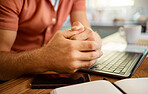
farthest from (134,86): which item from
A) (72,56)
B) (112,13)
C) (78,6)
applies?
(112,13)

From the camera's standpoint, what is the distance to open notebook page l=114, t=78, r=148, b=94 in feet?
1.17

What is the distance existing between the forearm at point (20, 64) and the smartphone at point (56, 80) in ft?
0.15

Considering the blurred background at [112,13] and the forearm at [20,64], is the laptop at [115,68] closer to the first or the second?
the forearm at [20,64]

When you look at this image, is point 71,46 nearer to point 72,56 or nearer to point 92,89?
point 72,56

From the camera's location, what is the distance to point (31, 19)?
2.76ft

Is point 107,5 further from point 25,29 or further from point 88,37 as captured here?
point 88,37

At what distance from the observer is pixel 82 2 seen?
115cm

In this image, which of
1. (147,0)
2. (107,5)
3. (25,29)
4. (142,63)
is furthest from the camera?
(107,5)

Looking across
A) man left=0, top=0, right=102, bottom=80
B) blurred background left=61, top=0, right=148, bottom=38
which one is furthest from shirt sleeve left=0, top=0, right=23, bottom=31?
blurred background left=61, top=0, right=148, bottom=38

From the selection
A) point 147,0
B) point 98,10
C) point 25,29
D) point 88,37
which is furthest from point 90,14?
point 88,37

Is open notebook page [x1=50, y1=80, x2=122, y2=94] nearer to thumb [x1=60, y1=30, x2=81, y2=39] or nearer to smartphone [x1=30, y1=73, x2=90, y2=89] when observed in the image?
smartphone [x1=30, y1=73, x2=90, y2=89]

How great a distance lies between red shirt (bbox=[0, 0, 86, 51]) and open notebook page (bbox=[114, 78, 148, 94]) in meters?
0.54

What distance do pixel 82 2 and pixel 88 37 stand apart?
686 mm

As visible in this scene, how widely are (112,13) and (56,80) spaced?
3053 millimetres
